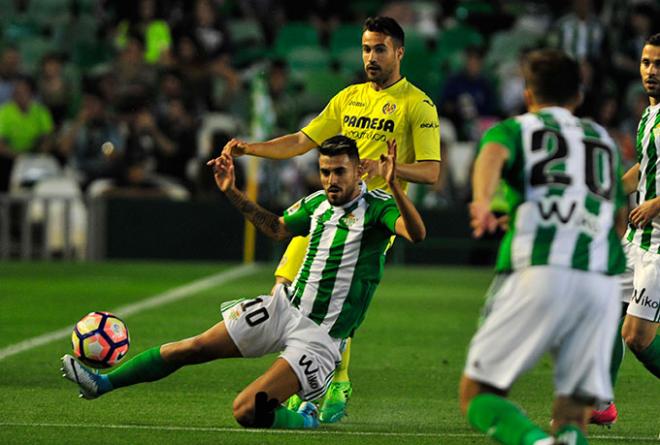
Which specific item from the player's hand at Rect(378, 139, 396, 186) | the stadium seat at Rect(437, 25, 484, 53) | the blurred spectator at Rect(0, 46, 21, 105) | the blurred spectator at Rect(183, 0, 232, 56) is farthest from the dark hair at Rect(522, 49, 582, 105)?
the stadium seat at Rect(437, 25, 484, 53)

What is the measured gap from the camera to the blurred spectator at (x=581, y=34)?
2041cm

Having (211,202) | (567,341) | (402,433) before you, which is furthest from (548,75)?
(211,202)

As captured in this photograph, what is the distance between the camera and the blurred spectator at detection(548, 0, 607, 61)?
20406 millimetres

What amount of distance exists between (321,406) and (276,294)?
3.21 feet

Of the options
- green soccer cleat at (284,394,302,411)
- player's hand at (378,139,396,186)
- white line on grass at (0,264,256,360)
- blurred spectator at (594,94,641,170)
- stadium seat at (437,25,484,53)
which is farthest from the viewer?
stadium seat at (437,25,484,53)

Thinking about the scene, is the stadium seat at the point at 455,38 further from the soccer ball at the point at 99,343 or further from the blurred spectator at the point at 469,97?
the soccer ball at the point at 99,343

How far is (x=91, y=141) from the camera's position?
20172mm

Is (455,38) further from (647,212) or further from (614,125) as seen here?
(647,212)

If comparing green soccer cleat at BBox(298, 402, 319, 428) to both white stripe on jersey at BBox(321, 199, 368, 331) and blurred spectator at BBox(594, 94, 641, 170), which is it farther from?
blurred spectator at BBox(594, 94, 641, 170)

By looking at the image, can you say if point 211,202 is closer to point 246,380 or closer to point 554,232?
point 246,380

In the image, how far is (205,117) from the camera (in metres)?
21.1

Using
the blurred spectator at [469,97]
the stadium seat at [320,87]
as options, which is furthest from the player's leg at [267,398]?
the stadium seat at [320,87]

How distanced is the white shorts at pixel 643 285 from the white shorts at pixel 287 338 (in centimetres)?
159

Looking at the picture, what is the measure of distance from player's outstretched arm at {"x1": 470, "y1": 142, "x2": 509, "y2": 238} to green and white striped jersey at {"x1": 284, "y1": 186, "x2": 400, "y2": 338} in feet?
6.74
